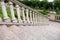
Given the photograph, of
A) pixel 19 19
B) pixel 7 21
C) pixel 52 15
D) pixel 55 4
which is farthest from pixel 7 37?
pixel 55 4

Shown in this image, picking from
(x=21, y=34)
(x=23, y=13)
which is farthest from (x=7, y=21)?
(x=23, y=13)

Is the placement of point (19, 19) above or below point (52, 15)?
above

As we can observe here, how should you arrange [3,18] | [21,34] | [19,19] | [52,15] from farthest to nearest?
[52,15]
[19,19]
[21,34]
[3,18]

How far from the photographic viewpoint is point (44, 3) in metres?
28.8

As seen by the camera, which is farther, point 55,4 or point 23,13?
point 55,4

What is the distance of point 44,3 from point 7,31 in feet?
81.5

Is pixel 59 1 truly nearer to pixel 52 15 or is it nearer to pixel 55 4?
pixel 55 4

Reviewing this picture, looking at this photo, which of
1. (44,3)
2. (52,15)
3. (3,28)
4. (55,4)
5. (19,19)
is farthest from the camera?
(44,3)

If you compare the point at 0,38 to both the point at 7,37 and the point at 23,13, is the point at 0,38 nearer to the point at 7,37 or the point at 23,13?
the point at 7,37

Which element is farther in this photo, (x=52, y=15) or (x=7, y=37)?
(x=52, y=15)

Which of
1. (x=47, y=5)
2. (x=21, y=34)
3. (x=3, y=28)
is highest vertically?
(x=3, y=28)

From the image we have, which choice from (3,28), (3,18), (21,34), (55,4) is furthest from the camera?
(55,4)

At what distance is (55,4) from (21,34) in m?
22.3

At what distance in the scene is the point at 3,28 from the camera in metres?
4.28
